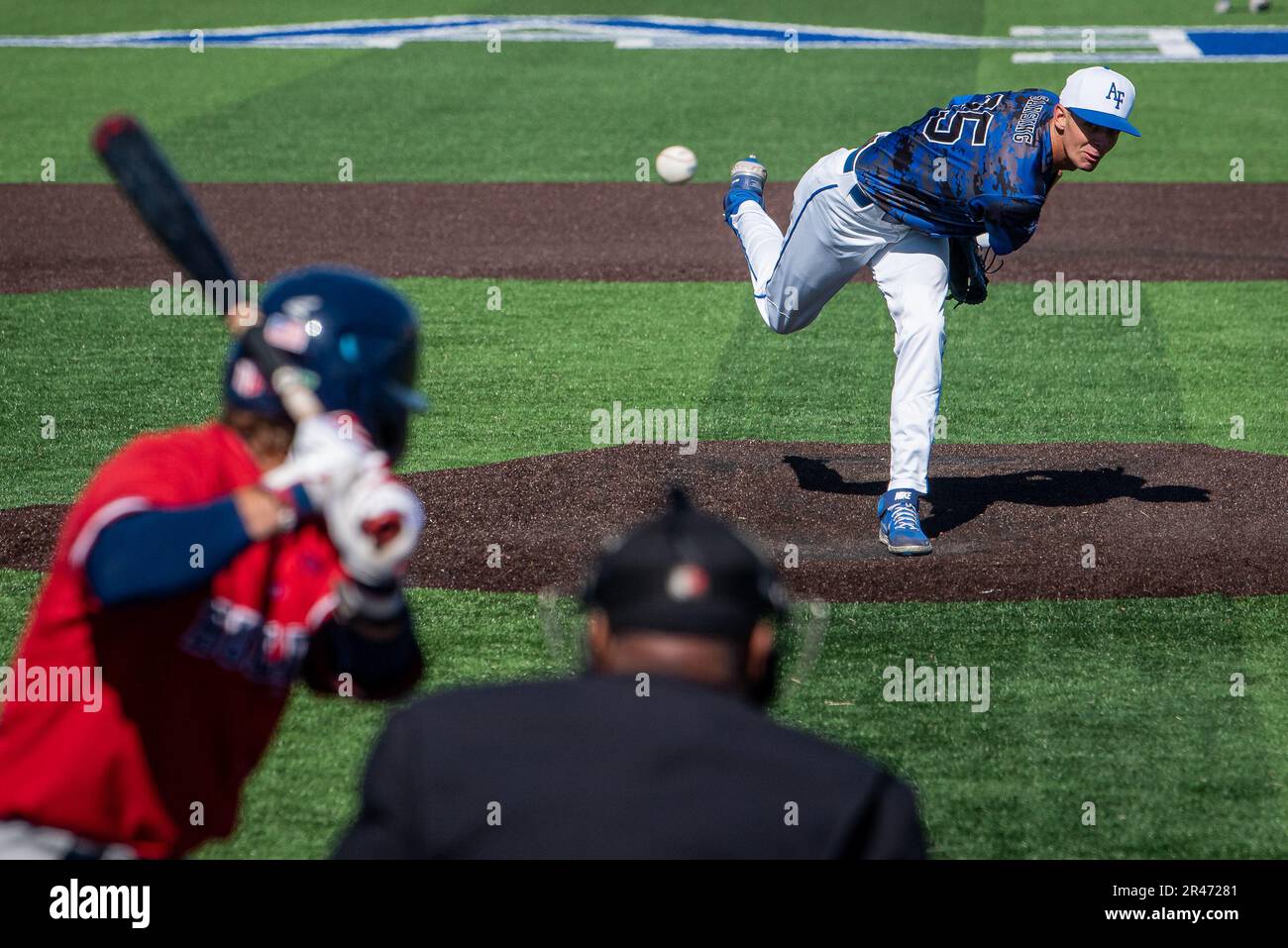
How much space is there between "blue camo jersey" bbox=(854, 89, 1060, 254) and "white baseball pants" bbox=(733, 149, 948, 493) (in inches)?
4.0

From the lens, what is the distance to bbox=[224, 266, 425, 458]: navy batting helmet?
3010 mm

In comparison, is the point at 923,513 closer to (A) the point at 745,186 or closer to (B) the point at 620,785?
(A) the point at 745,186

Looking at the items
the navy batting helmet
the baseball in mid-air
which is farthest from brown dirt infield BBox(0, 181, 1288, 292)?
the navy batting helmet

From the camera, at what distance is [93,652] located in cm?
289

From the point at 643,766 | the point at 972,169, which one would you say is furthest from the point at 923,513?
the point at 643,766

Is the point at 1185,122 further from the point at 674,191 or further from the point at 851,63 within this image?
the point at 674,191

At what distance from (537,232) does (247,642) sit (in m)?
11.9

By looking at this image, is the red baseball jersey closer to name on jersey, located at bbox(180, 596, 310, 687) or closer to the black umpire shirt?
name on jersey, located at bbox(180, 596, 310, 687)

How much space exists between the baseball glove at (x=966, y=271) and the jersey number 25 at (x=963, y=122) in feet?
1.83

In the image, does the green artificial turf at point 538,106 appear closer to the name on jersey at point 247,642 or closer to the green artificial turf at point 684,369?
the green artificial turf at point 684,369
